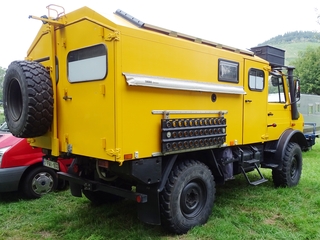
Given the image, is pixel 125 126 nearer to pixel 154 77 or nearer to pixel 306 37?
pixel 154 77

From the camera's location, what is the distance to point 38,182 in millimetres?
5449

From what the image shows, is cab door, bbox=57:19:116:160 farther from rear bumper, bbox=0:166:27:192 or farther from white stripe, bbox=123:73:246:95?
rear bumper, bbox=0:166:27:192

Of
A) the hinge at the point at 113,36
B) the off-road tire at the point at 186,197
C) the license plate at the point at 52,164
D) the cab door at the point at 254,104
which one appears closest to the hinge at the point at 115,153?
the off-road tire at the point at 186,197

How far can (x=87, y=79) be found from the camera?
3535mm

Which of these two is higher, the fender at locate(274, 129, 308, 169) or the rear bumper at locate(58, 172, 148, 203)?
the fender at locate(274, 129, 308, 169)

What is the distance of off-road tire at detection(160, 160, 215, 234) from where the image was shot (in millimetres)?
3773

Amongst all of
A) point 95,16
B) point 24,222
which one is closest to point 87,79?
point 95,16

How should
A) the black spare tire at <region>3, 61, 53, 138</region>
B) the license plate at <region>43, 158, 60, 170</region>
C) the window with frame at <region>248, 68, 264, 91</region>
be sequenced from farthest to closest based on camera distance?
the window with frame at <region>248, 68, 264, 91</region> → the license plate at <region>43, 158, 60, 170</region> → the black spare tire at <region>3, 61, 53, 138</region>

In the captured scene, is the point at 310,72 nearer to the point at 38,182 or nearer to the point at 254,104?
the point at 254,104

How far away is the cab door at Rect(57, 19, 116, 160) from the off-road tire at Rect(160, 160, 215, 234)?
3.33 feet

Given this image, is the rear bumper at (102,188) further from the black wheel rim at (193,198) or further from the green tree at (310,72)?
the green tree at (310,72)

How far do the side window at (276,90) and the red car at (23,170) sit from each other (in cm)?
413

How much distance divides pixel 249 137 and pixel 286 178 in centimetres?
139

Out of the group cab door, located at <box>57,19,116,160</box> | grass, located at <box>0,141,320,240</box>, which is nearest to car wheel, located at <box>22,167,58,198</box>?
grass, located at <box>0,141,320,240</box>
